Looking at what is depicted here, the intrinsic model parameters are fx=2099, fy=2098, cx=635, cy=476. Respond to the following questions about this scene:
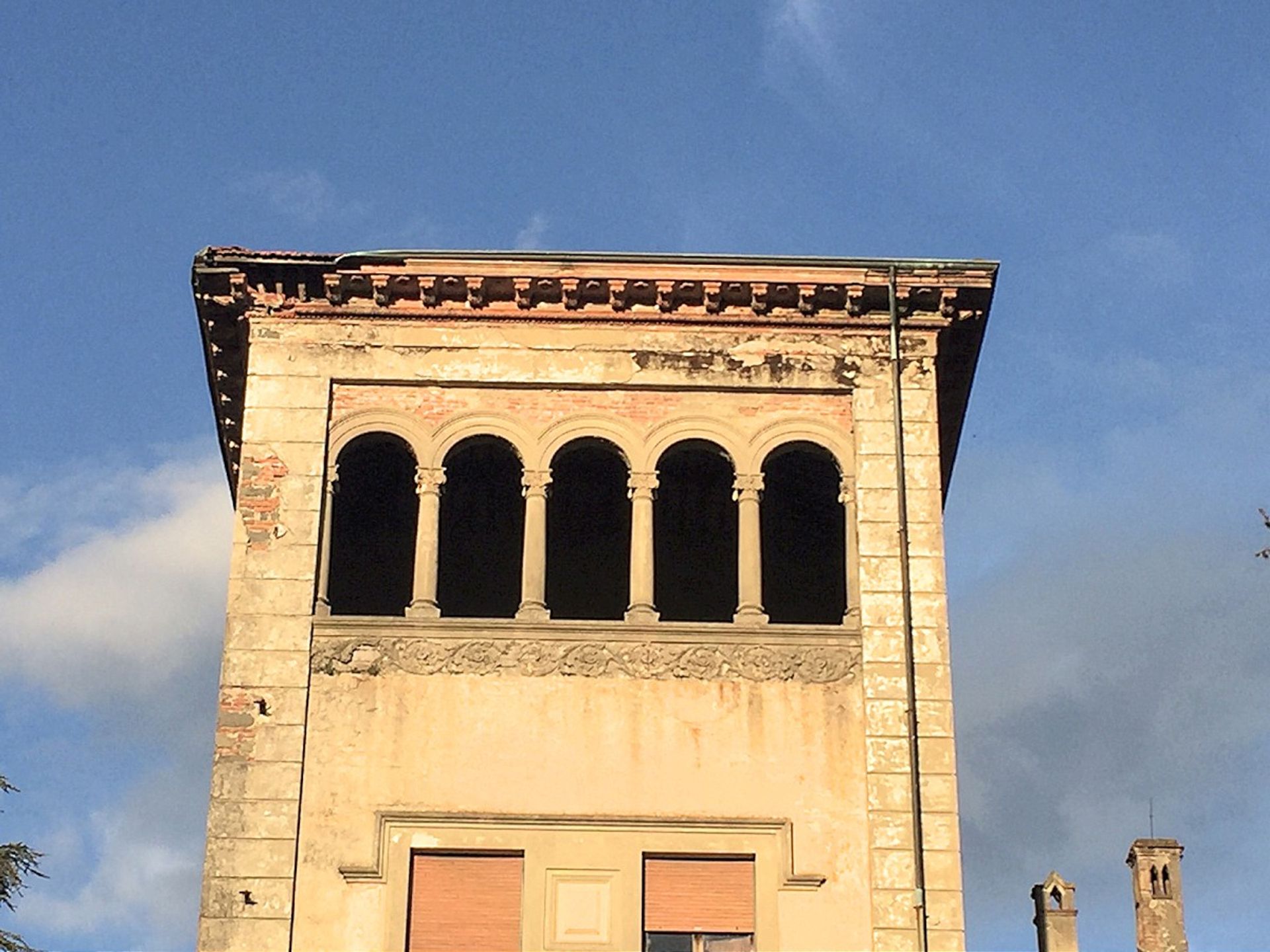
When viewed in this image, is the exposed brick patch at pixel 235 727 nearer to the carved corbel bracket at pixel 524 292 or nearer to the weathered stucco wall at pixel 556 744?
the weathered stucco wall at pixel 556 744

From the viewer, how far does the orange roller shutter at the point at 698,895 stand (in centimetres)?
2248

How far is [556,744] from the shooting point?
23062mm

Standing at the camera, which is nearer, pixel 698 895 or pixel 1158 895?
pixel 698 895

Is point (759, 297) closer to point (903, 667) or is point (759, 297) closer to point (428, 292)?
point (428, 292)

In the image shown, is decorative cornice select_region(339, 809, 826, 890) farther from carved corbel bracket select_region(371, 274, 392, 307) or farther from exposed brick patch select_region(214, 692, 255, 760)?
carved corbel bracket select_region(371, 274, 392, 307)

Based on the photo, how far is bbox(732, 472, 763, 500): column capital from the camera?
81.2 ft

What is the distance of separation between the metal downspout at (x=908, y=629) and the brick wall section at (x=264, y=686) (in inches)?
263

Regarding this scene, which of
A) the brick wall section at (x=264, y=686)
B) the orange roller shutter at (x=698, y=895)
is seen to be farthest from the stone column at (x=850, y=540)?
the brick wall section at (x=264, y=686)

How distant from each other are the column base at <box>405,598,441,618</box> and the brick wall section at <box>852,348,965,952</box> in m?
4.87

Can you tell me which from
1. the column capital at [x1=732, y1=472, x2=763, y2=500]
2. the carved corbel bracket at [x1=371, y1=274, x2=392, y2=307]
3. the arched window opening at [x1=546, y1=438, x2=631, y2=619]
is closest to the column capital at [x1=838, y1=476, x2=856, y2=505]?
the column capital at [x1=732, y1=472, x2=763, y2=500]

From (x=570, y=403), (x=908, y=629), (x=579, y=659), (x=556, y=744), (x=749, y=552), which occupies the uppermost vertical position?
(x=570, y=403)

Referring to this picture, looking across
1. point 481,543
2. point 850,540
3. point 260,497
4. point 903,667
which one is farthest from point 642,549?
point 481,543

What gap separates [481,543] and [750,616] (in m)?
6.55

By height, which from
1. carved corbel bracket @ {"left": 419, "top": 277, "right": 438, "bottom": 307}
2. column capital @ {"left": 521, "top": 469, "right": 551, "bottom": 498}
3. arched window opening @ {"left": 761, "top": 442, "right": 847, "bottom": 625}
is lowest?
column capital @ {"left": 521, "top": 469, "right": 551, "bottom": 498}
